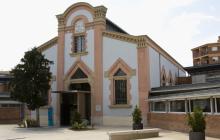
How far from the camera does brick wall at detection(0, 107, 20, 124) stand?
4003 cm

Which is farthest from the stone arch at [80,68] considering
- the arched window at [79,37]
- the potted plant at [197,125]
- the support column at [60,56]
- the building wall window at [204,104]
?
the potted plant at [197,125]

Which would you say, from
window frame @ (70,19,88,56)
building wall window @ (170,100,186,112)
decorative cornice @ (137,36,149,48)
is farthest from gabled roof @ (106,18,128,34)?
building wall window @ (170,100,186,112)

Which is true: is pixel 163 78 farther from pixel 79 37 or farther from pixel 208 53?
pixel 208 53

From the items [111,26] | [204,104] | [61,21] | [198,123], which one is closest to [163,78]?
[111,26]

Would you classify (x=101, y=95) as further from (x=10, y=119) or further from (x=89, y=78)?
(x=10, y=119)

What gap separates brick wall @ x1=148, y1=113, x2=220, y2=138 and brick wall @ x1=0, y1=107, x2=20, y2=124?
20191 millimetres

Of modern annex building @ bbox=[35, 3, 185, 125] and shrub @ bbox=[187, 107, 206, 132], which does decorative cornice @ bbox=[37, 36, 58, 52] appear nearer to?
modern annex building @ bbox=[35, 3, 185, 125]

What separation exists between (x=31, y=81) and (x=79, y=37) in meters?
7.22

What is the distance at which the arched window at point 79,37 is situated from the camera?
34469 mm

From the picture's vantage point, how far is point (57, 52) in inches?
1414

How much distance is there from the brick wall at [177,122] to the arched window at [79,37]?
1101 cm

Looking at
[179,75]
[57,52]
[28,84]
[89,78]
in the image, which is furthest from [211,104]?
[179,75]

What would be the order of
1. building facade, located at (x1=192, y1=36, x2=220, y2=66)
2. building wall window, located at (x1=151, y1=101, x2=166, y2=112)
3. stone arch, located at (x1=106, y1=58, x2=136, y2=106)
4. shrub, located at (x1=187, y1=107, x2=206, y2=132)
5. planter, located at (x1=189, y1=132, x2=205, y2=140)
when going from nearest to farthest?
planter, located at (x1=189, y1=132, x2=205, y2=140)
shrub, located at (x1=187, y1=107, x2=206, y2=132)
building wall window, located at (x1=151, y1=101, x2=166, y2=112)
stone arch, located at (x1=106, y1=58, x2=136, y2=106)
building facade, located at (x1=192, y1=36, x2=220, y2=66)

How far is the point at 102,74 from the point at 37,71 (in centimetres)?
653
